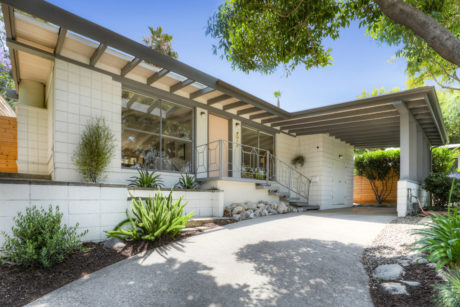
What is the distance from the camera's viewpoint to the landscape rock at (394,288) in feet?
8.49

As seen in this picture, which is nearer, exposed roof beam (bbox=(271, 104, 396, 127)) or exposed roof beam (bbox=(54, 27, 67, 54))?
exposed roof beam (bbox=(54, 27, 67, 54))

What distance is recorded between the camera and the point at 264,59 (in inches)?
207

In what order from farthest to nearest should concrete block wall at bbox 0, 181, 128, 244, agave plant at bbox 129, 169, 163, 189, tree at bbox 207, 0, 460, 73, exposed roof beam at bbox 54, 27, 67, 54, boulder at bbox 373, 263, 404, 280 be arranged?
agave plant at bbox 129, 169, 163, 189
exposed roof beam at bbox 54, 27, 67, 54
tree at bbox 207, 0, 460, 73
concrete block wall at bbox 0, 181, 128, 244
boulder at bbox 373, 263, 404, 280

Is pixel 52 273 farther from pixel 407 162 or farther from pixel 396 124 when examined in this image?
pixel 396 124

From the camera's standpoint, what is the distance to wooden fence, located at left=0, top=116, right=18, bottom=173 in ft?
22.3

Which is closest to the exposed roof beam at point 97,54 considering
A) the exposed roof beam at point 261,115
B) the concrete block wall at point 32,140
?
the concrete block wall at point 32,140

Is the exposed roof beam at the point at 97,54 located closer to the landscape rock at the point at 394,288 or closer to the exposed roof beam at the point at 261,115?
the exposed roof beam at the point at 261,115

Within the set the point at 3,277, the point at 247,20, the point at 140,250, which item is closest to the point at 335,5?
the point at 247,20

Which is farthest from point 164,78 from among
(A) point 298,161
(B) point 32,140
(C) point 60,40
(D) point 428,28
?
(A) point 298,161

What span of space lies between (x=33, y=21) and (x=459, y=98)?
69.5 feet

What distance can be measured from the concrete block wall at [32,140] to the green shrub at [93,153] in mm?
1844

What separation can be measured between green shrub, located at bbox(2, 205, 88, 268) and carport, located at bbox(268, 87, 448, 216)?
24.5ft

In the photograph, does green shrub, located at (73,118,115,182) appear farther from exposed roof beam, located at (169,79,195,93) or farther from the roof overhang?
exposed roof beam, located at (169,79,195,93)

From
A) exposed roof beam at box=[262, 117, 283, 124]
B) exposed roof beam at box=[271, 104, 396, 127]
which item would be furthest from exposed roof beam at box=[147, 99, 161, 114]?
exposed roof beam at box=[271, 104, 396, 127]
